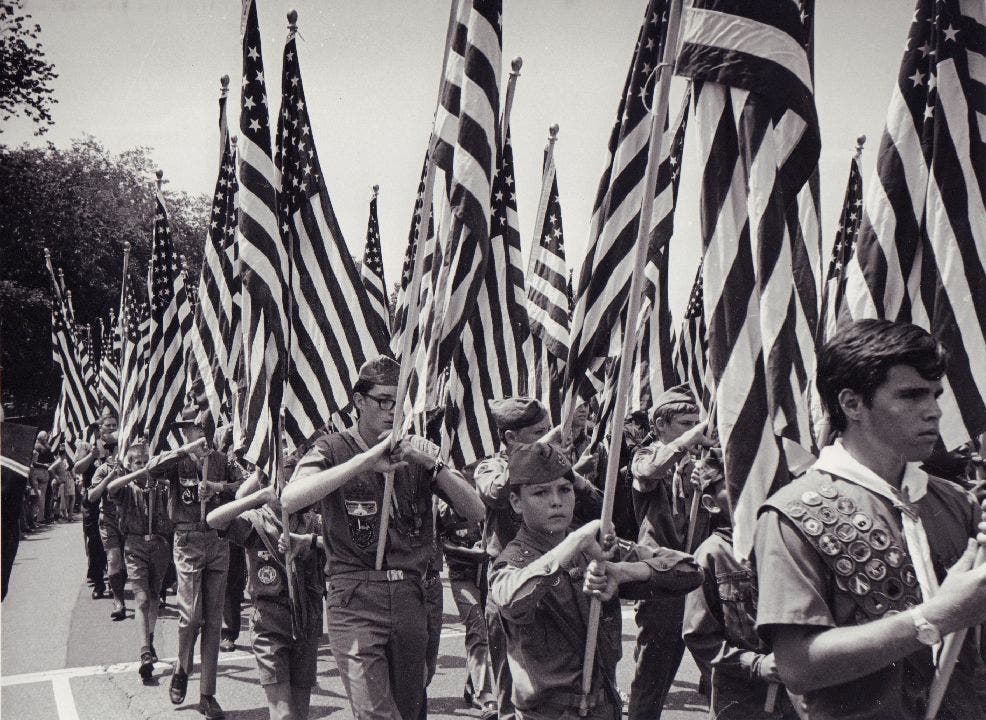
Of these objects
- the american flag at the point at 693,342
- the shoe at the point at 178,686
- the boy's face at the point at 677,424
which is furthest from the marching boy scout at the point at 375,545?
the american flag at the point at 693,342

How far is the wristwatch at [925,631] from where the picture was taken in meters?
2.32

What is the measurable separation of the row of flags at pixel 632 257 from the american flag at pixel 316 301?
2cm

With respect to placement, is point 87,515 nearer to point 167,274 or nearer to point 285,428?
point 167,274

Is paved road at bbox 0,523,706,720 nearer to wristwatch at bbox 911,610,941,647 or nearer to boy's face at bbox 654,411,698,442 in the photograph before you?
boy's face at bbox 654,411,698,442

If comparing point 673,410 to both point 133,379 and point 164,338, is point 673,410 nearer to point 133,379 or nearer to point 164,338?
point 164,338

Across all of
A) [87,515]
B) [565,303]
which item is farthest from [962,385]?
[87,515]

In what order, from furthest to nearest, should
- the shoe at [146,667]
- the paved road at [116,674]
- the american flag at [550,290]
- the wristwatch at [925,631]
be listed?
the american flag at [550,290]
the shoe at [146,667]
the paved road at [116,674]
the wristwatch at [925,631]

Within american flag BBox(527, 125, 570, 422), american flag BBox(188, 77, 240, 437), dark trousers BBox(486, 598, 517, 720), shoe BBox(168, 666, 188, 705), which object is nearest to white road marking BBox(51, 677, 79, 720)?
shoe BBox(168, 666, 188, 705)

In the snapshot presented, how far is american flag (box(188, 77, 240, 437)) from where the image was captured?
11070 mm

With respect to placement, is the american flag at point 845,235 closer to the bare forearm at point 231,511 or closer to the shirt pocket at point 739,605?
the shirt pocket at point 739,605

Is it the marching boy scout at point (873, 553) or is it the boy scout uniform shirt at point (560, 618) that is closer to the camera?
the marching boy scout at point (873, 553)

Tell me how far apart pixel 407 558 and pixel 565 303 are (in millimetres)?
5134

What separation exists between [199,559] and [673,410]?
4.38m

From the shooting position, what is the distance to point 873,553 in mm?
2512
